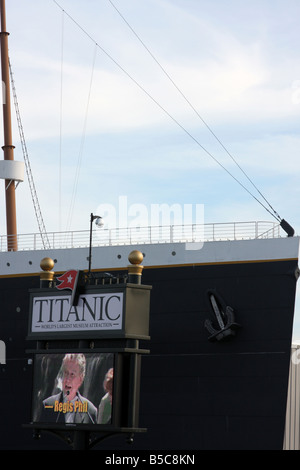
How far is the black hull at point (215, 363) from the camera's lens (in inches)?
1040

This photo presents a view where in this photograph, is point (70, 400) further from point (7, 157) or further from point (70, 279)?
point (7, 157)

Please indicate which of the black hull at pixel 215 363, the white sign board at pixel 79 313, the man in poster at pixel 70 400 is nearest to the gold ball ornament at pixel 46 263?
the white sign board at pixel 79 313

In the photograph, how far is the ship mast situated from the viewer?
36.2m

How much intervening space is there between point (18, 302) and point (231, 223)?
8.08m

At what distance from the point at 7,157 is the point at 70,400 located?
1776cm

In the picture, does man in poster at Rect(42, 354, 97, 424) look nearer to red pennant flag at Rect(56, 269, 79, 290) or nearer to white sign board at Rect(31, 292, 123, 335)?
white sign board at Rect(31, 292, 123, 335)

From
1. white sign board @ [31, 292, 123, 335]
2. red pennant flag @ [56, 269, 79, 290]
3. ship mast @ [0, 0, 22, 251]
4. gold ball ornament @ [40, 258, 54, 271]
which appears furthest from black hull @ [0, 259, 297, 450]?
ship mast @ [0, 0, 22, 251]

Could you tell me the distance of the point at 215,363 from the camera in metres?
27.2

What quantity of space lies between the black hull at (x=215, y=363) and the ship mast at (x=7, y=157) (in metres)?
9.56

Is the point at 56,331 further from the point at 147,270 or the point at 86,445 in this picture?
the point at 147,270

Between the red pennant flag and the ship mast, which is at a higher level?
the ship mast

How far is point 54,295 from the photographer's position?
71.8 ft

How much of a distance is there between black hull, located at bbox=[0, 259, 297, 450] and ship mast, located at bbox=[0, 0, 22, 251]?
9555mm
